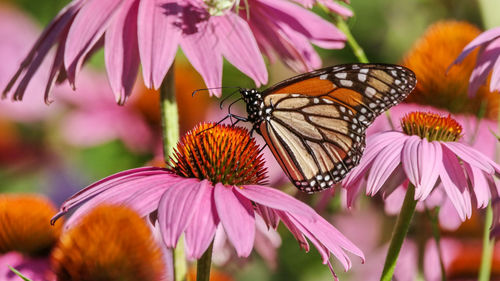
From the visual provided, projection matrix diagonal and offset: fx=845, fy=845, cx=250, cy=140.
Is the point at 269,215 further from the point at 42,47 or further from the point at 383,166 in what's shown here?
the point at 42,47

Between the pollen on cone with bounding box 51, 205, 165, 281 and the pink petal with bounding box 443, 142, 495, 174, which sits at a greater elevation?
the pink petal with bounding box 443, 142, 495, 174

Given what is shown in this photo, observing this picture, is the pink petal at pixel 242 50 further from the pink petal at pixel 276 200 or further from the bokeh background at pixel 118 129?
the bokeh background at pixel 118 129

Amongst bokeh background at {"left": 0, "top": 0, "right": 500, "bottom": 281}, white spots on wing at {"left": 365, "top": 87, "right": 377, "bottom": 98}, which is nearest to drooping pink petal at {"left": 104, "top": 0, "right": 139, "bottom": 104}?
white spots on wing at {"left": 365, "top": 87, "right": 377, "bottom": 98}

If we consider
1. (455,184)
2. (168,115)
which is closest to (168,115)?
(168,115)

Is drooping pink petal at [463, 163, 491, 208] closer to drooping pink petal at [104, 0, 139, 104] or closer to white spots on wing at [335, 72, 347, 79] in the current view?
white spots on wing at [335, 72, 347, 79]

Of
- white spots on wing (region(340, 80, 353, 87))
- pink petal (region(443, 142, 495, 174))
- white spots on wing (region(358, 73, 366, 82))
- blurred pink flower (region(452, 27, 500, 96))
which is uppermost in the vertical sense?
blurred pink flower (region(452, 27, 500, 96))

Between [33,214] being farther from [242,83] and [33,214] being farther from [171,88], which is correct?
[242,83]

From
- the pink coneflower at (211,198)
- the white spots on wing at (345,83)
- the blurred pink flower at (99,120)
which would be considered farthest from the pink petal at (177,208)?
the blurred pink flower at (99,120)

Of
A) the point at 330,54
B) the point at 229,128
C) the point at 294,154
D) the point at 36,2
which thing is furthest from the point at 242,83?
the point at 229,128
